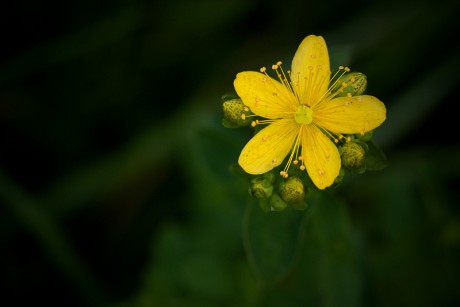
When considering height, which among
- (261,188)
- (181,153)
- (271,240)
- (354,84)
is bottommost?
(271,240)

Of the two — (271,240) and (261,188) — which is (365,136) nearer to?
(261,188)

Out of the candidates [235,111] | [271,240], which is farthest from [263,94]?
[271,240]

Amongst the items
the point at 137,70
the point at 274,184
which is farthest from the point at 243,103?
the point at 137,70

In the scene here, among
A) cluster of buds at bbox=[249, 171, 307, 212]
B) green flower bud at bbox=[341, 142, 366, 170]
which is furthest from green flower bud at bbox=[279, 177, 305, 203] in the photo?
green flower bud at bbox=[341, 142, 366, 170]

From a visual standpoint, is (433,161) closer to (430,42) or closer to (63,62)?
(430,42)

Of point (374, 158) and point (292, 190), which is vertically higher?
point (292, 190)

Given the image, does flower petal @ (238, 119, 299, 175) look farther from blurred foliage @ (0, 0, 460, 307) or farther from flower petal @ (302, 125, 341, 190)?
blurred foliage @ (0, 0, 460, 307)

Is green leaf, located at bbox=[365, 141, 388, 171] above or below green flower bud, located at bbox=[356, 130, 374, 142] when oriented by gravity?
below
